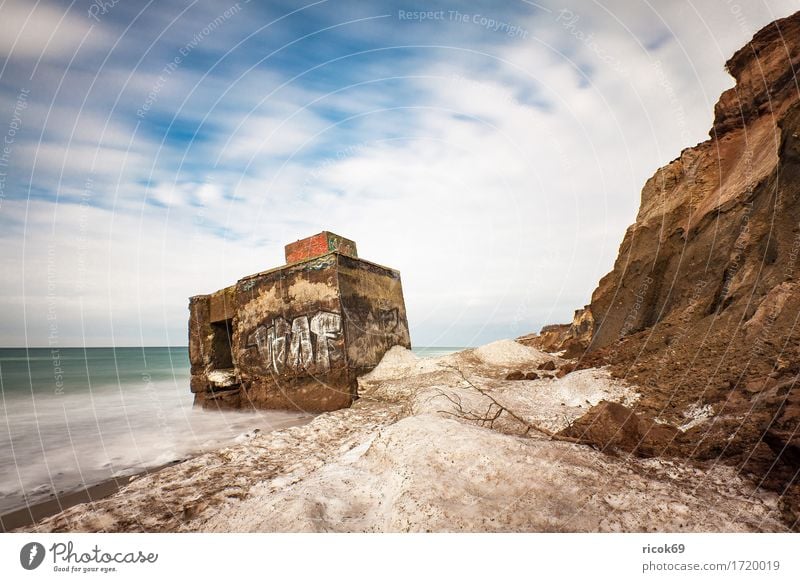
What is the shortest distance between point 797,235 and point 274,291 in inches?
314

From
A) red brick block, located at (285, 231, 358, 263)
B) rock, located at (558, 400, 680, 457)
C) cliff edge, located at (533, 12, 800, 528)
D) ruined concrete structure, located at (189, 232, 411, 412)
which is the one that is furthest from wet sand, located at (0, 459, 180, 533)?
cliff edge, located at (533, 12, 800, 528)

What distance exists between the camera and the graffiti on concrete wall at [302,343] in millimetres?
6336

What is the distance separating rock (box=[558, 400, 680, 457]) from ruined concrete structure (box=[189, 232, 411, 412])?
4.19m

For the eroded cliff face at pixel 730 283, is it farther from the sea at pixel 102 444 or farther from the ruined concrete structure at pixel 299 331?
the sea at pixel 102 444

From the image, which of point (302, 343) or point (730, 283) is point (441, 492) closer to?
point (302, 343)

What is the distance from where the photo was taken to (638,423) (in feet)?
8.87

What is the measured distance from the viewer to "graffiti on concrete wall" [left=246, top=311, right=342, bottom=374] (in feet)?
20.8

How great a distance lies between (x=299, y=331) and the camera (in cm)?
659

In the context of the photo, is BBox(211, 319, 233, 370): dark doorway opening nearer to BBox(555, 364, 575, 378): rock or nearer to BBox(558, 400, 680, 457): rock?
BBox(555, 364, 575, 378): rock

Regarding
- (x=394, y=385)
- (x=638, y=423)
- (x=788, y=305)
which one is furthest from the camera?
(x=394, y=385)
